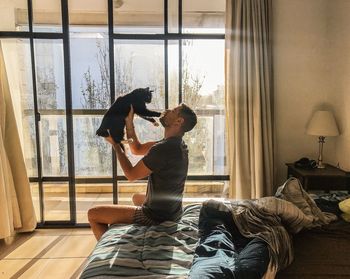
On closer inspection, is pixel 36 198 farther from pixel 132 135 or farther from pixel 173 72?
pixel 173 72

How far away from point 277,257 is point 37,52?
2.87 metres

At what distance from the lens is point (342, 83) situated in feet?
9.79

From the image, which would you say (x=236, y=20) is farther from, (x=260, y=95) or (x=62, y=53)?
(x=62, y=53)

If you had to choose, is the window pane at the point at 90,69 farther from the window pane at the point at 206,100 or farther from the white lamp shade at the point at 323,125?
the white lamp shade at the point at 323,125

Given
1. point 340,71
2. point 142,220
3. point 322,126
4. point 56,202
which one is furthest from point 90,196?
point 340,71

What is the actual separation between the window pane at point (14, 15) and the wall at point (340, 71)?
2.96 m

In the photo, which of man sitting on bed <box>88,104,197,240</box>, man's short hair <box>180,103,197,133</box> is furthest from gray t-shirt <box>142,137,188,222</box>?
man's short hair <box>180,103,197,133</box>

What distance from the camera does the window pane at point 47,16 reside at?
3.13 metres

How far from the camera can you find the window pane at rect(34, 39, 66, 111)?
10.4ft

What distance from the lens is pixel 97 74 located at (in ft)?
10.6

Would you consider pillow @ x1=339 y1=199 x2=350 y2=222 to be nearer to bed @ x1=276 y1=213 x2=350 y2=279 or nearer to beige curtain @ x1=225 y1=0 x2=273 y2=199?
bed @ x1=276 y1=213 x2=350 y2=279

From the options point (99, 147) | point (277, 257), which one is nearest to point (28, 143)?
point (99, 147)

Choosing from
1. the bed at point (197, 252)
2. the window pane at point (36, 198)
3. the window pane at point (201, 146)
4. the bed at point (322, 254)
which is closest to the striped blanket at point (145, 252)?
the bed at point (197, 252)

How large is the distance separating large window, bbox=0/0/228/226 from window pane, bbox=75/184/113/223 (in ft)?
0.22
